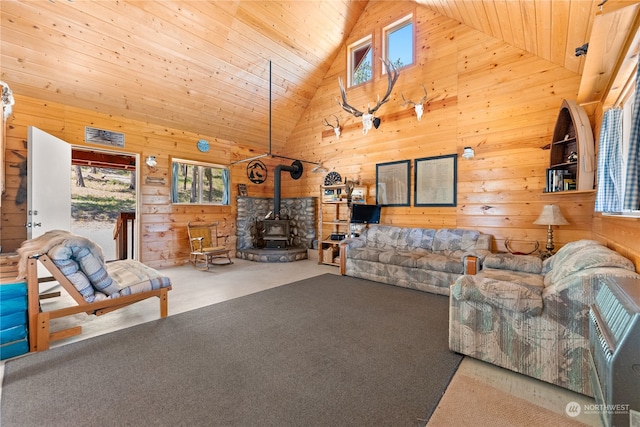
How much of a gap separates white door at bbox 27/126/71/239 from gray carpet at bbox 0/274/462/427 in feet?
7.99

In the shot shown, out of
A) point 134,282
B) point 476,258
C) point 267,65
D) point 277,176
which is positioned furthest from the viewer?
point 277,176

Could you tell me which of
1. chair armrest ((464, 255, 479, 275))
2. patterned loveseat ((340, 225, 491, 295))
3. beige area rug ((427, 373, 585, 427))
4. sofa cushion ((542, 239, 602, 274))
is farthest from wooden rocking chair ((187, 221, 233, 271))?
sofa cushion ((542, 239, 602, 274))

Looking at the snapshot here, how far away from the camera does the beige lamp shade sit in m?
3.36

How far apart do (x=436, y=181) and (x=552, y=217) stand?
1.78m

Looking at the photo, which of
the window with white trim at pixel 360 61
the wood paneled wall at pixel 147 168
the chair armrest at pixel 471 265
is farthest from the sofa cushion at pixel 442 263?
the wood paneled wall at pixel 147 168

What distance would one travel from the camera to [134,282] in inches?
109

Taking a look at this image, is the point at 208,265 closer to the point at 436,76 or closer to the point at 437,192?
the point at 437,192

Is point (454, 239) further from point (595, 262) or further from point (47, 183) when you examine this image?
point (47, 183)

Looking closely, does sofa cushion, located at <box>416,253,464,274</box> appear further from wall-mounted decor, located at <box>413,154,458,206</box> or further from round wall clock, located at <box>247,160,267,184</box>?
round wall clock, located at <box>247,160,267,184</box>

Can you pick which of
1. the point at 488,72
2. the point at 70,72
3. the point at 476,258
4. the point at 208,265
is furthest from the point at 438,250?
the point at 70,72

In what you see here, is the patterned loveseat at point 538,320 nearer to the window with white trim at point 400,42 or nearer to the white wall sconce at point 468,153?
the white wall sconce at point 468,153

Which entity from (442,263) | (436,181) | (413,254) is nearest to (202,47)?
(436,181)

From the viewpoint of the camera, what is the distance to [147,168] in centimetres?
530

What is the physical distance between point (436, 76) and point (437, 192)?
2.11 m
